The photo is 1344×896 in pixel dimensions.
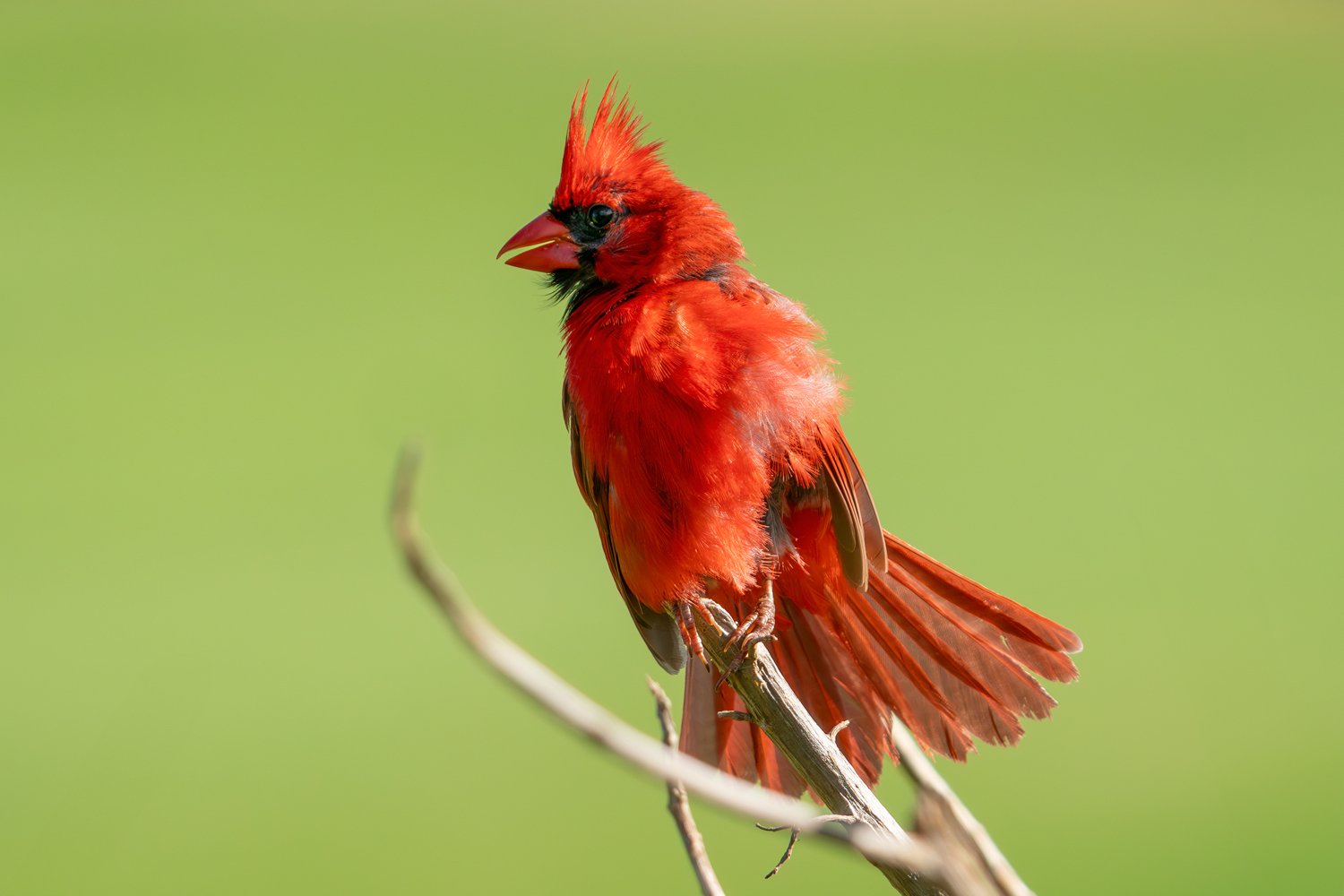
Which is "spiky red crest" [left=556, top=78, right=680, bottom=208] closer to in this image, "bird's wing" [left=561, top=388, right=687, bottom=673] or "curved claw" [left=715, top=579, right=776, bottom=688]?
"bird's wing" [left=561, top=388, right=687, bottom=673]

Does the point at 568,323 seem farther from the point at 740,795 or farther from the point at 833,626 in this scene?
the point at 740,795

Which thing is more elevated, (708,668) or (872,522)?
(872,522)

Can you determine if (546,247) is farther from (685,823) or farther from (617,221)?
(685,823)

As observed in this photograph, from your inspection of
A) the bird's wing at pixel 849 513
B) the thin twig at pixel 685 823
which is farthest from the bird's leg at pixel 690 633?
the thin twig at pixel 685 823

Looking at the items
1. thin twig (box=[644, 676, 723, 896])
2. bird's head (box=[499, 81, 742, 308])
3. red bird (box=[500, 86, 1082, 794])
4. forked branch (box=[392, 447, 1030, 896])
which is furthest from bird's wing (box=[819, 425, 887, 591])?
forked branch (box=[392, 447, 1030, 896])

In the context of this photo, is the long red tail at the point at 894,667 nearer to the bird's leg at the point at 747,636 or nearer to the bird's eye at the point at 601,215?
the bird's leg at the point at 747,636

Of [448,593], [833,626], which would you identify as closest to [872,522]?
[833,626]
